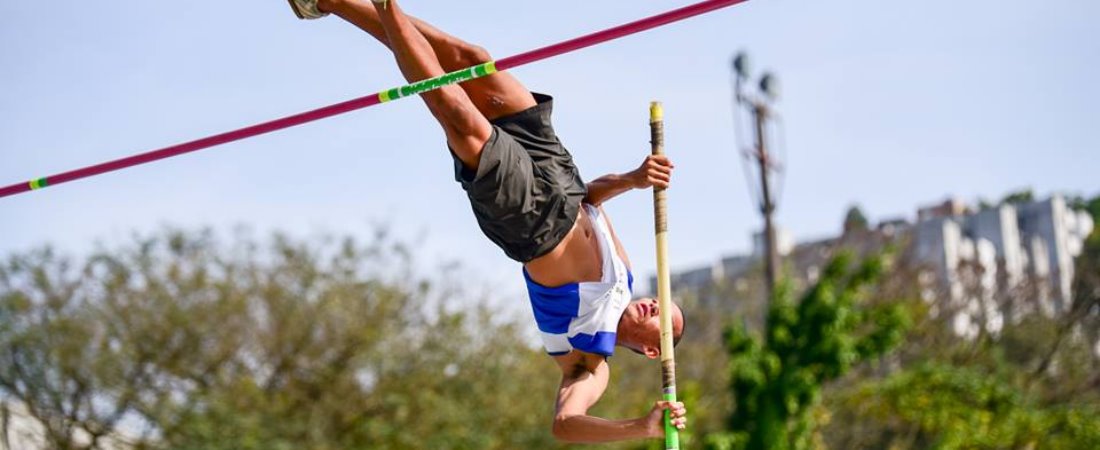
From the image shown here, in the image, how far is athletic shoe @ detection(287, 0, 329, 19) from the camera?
5.36 metres

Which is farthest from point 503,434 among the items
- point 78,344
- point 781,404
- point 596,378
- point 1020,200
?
point 1020,200

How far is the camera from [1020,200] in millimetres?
59750

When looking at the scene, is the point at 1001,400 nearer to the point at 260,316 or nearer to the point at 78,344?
the point at 260,316

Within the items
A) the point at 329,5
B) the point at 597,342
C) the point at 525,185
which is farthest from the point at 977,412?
the point at 329,5

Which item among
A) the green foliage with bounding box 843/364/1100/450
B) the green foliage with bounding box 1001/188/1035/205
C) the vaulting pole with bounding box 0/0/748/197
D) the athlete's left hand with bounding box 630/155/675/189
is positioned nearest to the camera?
the vaulting pole with bounding box 0/0/748/197

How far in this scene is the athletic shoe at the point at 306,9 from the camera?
536 cm

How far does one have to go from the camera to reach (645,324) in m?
6.14

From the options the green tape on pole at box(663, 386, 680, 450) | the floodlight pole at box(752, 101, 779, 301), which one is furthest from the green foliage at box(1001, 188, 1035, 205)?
the green tape on pole at box(663, 386, 680, 450)

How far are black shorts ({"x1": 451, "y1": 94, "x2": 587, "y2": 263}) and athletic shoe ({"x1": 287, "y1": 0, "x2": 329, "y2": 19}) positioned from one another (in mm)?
782

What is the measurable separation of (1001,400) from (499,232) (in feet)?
48.3

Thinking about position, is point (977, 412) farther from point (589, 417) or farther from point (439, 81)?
point (439, 81)

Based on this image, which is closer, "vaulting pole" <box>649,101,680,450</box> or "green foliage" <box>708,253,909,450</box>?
"vaulting pole" <box>649,101,680,450</box>

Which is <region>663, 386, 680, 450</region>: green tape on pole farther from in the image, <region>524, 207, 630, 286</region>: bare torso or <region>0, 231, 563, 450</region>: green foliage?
<region>0, 231, 563, 450</region>: green foliage

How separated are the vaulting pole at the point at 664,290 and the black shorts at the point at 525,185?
339 millimetres
